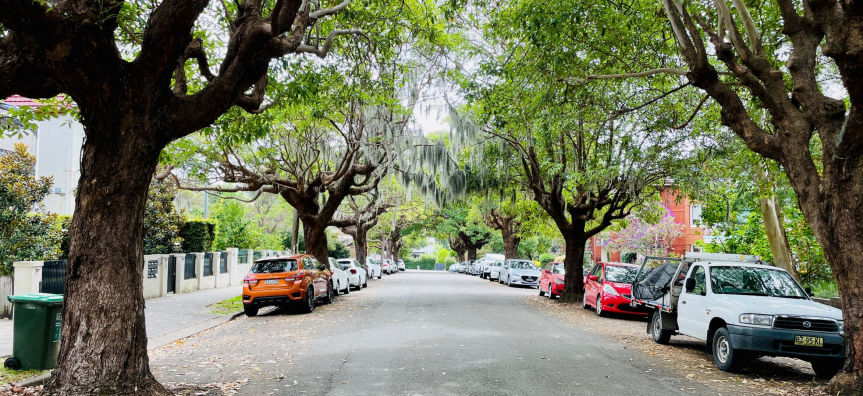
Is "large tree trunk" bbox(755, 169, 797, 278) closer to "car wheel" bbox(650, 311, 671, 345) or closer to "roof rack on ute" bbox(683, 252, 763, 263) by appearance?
"roof rack on ute" bbox(683, 252, 763, 263)

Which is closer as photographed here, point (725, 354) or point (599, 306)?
point (725, 354)

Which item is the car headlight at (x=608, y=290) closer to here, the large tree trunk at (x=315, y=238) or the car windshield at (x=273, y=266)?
the car windshield at (x=273, y=266)

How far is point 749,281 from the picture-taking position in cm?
973

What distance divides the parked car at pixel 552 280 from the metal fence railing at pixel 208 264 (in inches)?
537

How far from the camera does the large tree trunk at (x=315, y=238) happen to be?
22547mm

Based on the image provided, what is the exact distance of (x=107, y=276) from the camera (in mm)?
5965

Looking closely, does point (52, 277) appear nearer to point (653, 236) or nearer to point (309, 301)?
point (309, 301)

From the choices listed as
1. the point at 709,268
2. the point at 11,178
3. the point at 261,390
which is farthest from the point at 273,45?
the point at 11,178

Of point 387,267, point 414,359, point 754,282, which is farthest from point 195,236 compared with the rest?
point 387,267

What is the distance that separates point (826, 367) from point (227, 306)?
48.0 feet

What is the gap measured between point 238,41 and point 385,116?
1264 centimetres

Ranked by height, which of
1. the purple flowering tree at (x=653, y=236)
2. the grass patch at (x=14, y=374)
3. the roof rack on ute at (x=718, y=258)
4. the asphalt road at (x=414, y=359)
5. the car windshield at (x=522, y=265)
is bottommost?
the asphalt road at (x=414, y=359)

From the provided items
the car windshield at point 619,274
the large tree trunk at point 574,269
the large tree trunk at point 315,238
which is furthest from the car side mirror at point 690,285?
the large tree trunk at point 315,238

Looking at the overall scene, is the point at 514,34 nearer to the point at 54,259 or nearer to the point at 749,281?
the point at 749,281
